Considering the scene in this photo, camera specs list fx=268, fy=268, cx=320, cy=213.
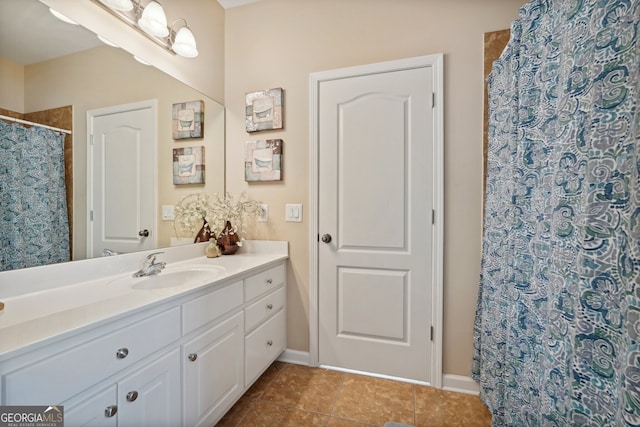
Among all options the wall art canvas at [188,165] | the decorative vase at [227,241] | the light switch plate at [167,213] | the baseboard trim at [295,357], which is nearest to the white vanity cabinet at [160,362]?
the baseboard trim at [295,357]

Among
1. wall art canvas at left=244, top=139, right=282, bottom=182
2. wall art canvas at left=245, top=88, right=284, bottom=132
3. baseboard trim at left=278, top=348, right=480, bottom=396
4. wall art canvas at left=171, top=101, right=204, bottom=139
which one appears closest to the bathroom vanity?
wall art canvas at left=244, top=139, right=282, bottom=182

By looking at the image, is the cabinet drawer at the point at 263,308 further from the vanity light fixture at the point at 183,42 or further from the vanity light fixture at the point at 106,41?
the vanity light fixture at the point at 183,42

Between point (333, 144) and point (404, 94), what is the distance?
56 cm

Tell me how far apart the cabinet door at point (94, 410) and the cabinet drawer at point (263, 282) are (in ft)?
2.40

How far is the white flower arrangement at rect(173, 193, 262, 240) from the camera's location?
183 cm

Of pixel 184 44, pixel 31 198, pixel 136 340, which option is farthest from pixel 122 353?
pixel 184 44

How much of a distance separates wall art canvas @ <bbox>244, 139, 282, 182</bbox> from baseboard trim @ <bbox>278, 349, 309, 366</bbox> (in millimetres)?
1318

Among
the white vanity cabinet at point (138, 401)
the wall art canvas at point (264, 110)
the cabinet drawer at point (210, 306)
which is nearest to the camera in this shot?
the white vanity cabinet at point (138, 401)

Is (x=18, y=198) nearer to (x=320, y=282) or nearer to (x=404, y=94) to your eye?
(x=320, y=282)

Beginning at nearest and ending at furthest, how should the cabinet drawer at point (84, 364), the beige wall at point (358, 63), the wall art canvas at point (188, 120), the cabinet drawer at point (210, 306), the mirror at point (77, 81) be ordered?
the cabinet drawer at point (84, 364) → the mirror at point (77, 81) → the cabinet drawer at point (210, 306) → the beige wall at point (358, 63) → the wall art canvas at point (188, 120)

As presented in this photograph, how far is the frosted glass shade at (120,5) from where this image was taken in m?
1.34

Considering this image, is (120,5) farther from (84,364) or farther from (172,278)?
(84,364)

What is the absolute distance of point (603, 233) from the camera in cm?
61

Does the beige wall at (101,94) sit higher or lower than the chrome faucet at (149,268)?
higher
